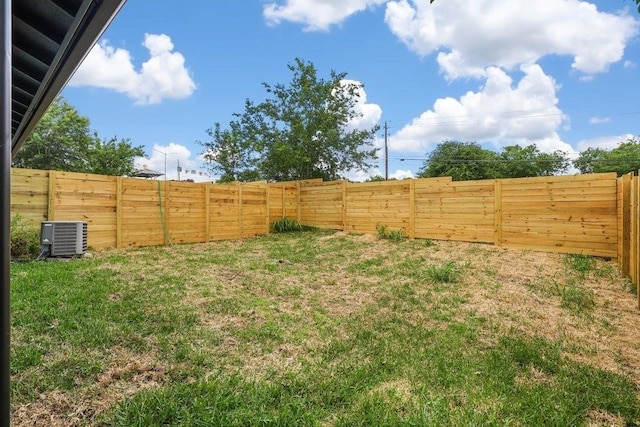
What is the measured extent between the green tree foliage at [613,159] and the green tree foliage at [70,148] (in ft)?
112

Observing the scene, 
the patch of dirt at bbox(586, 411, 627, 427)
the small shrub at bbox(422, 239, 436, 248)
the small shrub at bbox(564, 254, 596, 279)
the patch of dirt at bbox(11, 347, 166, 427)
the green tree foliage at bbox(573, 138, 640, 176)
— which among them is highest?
the green tree foliage at bbox(573, 138, 640, 176)

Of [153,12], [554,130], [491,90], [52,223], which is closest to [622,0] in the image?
[153,12]

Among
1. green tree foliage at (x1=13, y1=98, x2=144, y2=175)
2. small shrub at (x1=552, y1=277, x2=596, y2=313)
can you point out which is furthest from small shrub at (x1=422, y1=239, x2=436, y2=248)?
green tree foliage at (x1=13, y1=98, x2=144, y2=175)

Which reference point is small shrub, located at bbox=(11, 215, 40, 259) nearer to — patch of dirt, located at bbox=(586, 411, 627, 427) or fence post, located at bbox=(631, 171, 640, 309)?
patch of dirt, located at bbox=(586, 411, 627, 427)

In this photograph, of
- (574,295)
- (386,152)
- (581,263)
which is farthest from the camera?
(386,152)

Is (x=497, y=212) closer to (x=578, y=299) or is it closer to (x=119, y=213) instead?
(x=578, y=299)

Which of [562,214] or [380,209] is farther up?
[380,209]

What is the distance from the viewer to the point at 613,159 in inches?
1035

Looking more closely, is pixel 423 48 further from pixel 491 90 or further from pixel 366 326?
pixel 366 326

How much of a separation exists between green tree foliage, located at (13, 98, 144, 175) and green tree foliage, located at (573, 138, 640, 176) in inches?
1347

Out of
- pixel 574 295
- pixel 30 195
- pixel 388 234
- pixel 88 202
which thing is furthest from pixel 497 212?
pixel 30 195

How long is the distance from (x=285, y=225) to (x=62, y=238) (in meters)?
6.45

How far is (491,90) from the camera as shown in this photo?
14688mm

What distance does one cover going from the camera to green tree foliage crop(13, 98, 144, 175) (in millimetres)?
16828
